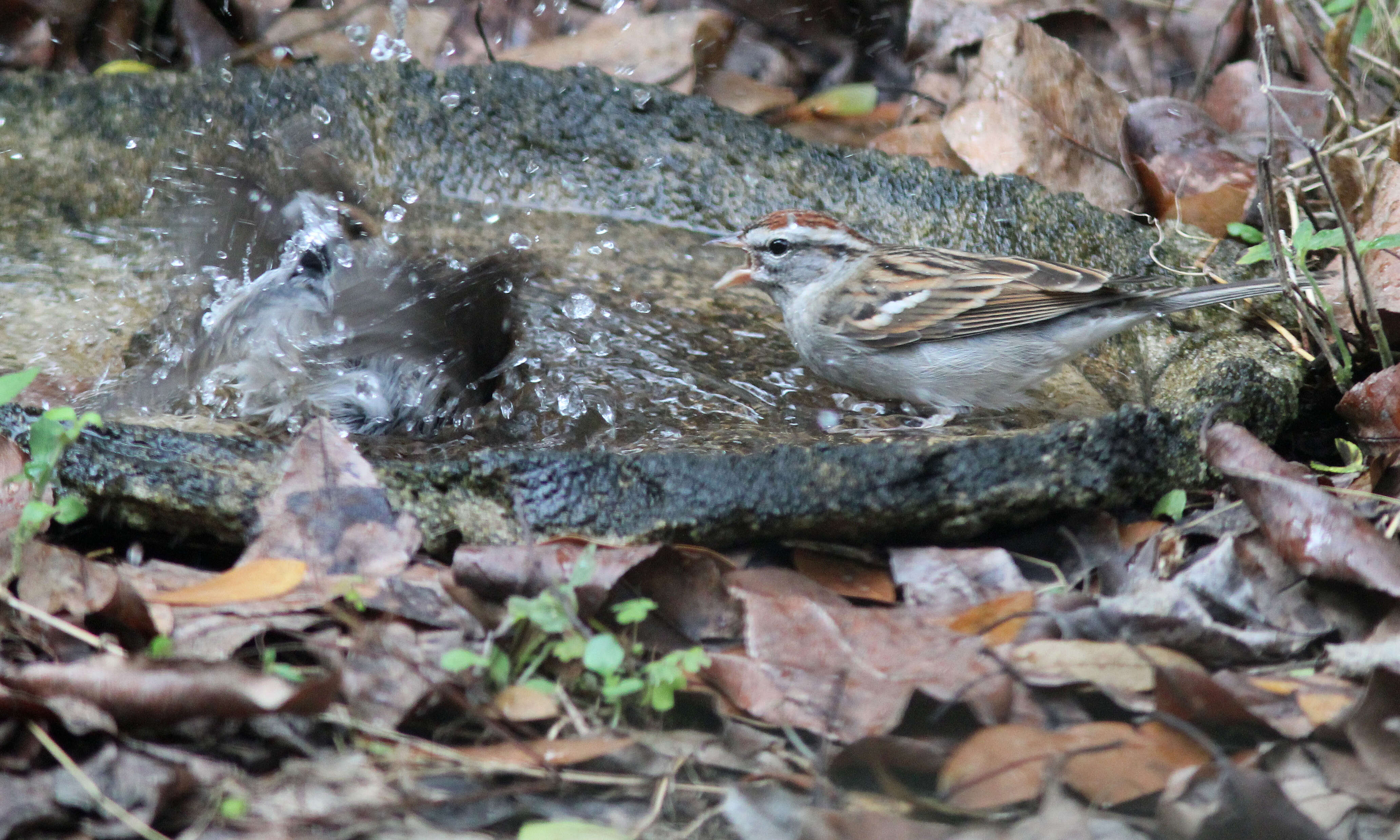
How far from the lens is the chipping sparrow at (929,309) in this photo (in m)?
4.18

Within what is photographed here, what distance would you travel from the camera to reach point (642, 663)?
280 centimetres

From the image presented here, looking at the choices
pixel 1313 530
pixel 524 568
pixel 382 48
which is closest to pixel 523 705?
pixel 524 568

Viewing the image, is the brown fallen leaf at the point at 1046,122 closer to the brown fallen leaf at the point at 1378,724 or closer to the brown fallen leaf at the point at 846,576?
the brown fallen leaf at the point at 846,576

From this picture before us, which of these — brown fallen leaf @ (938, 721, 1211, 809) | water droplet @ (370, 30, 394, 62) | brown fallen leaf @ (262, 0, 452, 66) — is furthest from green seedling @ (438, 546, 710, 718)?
water droplet @ (370, 30, 394, 62)

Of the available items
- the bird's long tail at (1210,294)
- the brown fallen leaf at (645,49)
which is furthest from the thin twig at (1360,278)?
the brown fallen leaf at (645,49)

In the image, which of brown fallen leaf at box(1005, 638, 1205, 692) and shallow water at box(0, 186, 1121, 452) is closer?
brown fallen leaf at box(1005, 638, 1205, 692)

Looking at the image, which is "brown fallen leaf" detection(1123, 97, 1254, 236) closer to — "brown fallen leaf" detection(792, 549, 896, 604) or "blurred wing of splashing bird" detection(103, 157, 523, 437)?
"brown fallen leaf" detection(792, 549, 896, 604)

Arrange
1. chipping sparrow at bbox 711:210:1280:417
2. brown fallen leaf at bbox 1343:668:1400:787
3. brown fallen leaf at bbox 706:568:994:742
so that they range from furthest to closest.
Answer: chipping sparrow at bbox 711:210:1280:417 < brown fallen leaf at bbox 706:568:994:742 < brown fallen leaf at bbox 1343:668:1400:787

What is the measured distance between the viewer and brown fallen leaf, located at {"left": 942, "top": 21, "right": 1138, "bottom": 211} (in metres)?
5.54

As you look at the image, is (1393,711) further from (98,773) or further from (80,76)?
(80,76)

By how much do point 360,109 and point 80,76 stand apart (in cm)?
125

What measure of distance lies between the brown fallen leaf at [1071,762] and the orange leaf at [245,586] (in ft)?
4.92

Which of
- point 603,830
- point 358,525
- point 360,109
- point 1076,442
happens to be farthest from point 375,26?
point 603,830

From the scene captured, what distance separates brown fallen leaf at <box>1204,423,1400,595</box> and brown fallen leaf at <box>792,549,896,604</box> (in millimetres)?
895
